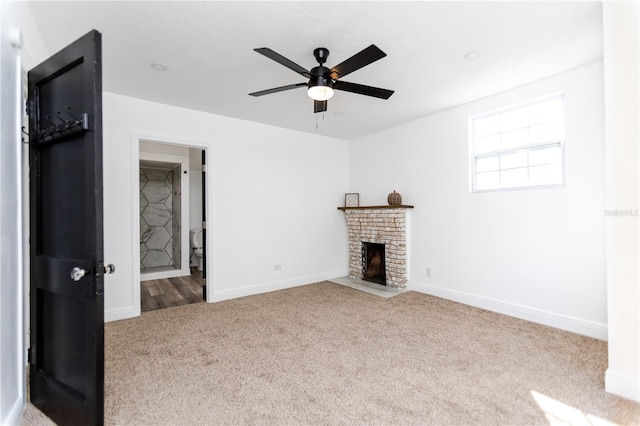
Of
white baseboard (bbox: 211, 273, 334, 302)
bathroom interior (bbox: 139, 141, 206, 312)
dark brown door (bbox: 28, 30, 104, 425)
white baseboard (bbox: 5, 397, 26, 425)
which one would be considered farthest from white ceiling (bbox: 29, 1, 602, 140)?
white baseboard (bbox: 211, 273, 334, 302)

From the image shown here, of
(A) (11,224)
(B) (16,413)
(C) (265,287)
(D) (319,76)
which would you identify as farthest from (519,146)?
(B) (16,413)

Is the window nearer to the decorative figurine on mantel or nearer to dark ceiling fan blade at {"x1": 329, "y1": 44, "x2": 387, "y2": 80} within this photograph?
the decorative figurine on mantel

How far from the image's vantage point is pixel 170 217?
21.6 feet

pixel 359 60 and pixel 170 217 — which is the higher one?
pixel 359 60

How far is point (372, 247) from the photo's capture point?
5320 millimetres

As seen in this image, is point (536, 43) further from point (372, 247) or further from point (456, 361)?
point (372, 247)

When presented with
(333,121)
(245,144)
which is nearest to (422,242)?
(333,121)

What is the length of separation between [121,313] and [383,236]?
11.9ft

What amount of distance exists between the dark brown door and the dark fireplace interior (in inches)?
164

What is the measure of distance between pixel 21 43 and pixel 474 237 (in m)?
4.33

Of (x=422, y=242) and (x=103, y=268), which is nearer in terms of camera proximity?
(x=103, y=268)

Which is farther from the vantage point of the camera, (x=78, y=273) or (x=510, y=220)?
(x=510, y=220)

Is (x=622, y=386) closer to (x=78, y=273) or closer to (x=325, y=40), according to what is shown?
(x=325, y=40)

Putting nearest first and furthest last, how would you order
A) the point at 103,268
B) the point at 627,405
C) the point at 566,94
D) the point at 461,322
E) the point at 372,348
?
the point at 103,268 → the point at 627,405 → the point at 372,348 → the point at 566,94 → the point at 461,322
